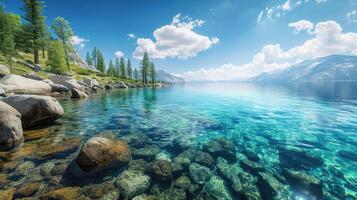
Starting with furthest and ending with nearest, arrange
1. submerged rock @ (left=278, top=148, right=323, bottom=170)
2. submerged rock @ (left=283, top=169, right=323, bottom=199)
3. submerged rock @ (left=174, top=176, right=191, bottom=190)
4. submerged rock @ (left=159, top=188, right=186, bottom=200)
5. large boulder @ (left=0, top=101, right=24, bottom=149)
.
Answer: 1. large boulder @ (left=0, top=101, right=24, bottom=149)
2. submerged rock @ (left=278, top=148, right=323, bottom=170)
3. submerged rock @ (left=174, top=176, right=191, bottom=190)
4. submerged rock @ (left=283, top=169, right=323, bottom=199)
5. submerged rock @ (left=159, top=188, right=186, bottom=200)

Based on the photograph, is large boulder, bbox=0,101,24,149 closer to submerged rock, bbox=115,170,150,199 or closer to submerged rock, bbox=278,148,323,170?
submerged rock, bbox=115,170,150,199

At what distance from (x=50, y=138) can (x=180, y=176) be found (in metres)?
9.17

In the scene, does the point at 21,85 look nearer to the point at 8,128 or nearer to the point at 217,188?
the point at 8,128

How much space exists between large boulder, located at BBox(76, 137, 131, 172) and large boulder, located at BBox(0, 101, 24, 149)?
471 cm

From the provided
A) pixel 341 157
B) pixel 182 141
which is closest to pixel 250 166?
pixel 182 141

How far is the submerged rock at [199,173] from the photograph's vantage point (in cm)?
682

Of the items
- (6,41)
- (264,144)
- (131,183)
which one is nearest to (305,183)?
(264,144)

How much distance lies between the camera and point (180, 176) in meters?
7.02

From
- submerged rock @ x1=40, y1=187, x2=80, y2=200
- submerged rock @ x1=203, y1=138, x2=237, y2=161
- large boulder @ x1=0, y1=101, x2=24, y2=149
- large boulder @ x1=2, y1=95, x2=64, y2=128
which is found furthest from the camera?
large boulder @ x1=2, y1=95, x2=64, y2=128

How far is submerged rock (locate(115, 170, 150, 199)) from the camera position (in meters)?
5.92

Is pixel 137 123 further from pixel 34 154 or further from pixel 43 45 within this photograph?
pixel 43 45

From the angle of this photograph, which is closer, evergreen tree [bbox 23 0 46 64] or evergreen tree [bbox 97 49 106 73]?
evergreen tree [bbox 23 0 46 64]

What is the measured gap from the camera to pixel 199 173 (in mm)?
7266

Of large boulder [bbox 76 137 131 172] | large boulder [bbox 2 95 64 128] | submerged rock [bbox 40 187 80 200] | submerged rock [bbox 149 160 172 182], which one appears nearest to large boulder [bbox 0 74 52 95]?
large boulder [bbox 2 95 64 128]
